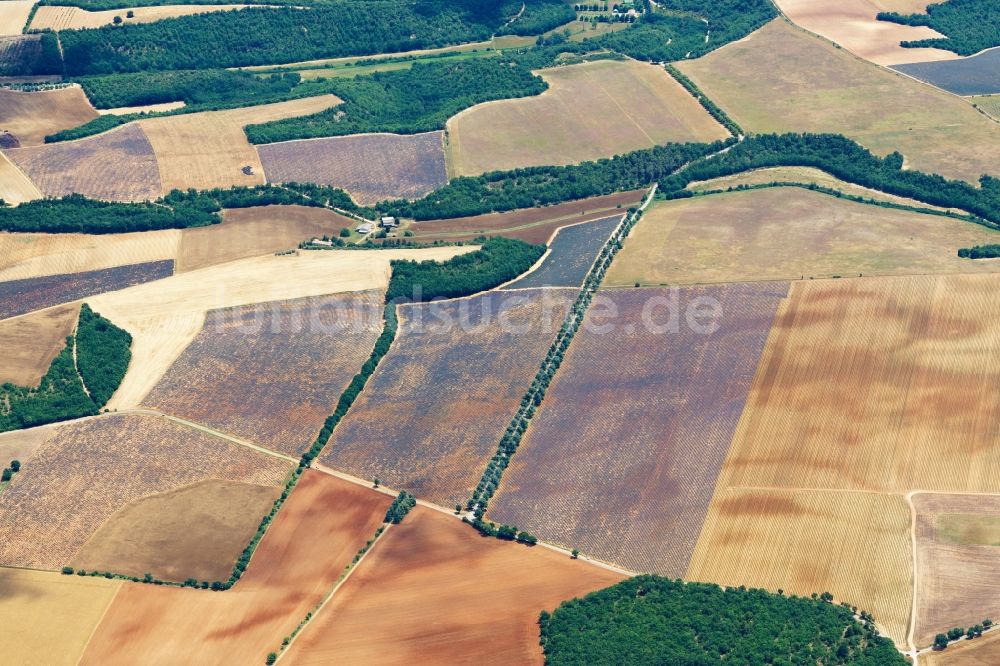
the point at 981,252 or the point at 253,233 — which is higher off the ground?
the point at 981,252

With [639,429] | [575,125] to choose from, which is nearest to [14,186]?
[575,125]

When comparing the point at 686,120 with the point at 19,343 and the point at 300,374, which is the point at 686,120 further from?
the point at 19,343

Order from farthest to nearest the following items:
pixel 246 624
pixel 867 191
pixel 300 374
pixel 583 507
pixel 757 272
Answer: pixel 867 191 → pixel 757 272 → pixel 300 374 → pixel 583 507 → pixel 246 624

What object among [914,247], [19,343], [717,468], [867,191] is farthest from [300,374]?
[867,191]

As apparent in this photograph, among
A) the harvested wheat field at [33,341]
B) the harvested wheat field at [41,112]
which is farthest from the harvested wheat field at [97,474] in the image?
the harvested wheat field at [41,112]

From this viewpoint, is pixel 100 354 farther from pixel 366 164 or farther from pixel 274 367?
pixel 366 164

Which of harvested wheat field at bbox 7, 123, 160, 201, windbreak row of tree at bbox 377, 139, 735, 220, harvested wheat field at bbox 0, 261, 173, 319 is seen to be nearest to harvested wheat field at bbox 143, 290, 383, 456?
harvested wheat field at bbox 0, 261, 173, 319
